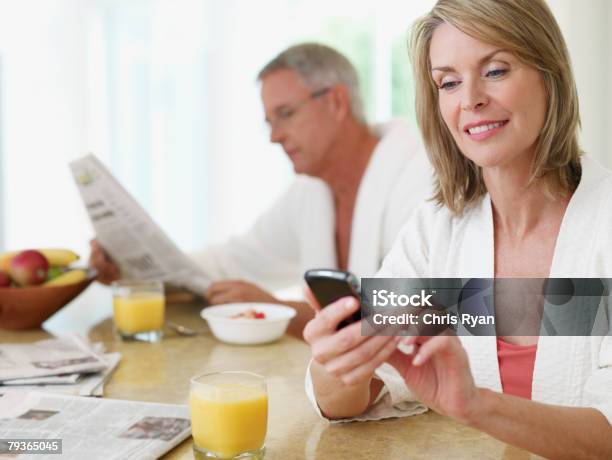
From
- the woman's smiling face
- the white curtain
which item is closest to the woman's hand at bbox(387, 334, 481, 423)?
the woman's smiling face

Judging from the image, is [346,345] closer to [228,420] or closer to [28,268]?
[228,420]

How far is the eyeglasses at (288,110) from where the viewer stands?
2107mm

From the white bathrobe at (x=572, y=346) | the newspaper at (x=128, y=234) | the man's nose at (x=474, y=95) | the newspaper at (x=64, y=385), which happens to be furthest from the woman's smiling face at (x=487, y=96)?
the newspaper at (x=128, y=234)

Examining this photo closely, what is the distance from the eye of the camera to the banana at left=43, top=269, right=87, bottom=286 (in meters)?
1.62

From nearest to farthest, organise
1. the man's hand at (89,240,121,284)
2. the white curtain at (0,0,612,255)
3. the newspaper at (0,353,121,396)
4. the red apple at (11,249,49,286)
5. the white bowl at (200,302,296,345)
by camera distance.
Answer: the newspaper at (0,353,121,396), the white bowl at (200,302,296,345), the red apple at (11,249,49,286), the man's hand at (89,240,121,284), the white curtain at (0,0,612,255)

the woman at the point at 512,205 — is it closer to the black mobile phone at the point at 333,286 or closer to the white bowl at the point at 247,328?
the black mobile phone at the point at 333,286

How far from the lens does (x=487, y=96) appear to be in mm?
1073

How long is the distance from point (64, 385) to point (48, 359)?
0.11 metres

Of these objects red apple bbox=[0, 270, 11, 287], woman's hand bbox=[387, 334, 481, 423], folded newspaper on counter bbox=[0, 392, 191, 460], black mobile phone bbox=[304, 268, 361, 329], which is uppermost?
black mobile phone bbox=[304, 268, 361, 329]

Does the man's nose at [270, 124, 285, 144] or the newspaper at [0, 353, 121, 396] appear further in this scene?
the man's nose at [270, 124, 285, 144]

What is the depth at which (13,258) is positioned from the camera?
62.6 inches

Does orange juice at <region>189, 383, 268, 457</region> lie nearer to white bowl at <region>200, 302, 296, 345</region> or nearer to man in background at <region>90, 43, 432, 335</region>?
white bowl at <region>200, 302, 296, 345</region>

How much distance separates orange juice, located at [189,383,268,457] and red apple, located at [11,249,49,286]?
0.83 m

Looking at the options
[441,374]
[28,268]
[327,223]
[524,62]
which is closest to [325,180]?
[327,223]
